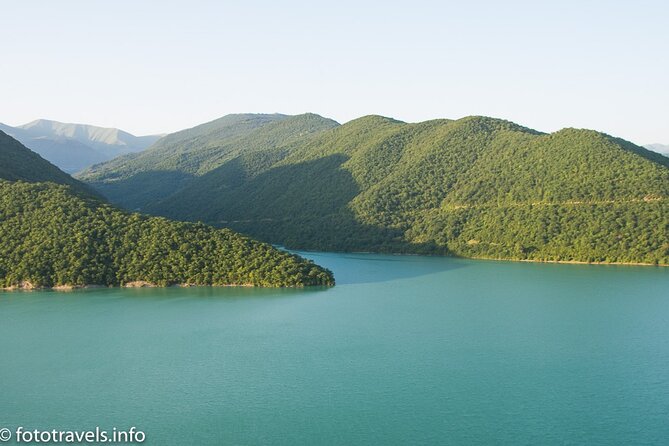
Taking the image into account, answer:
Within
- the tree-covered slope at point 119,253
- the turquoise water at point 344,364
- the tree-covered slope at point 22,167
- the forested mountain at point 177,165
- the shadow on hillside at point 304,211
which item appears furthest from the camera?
the forested mountain at point 177,165

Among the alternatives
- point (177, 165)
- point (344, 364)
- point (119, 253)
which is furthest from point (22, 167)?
point (177, 165)

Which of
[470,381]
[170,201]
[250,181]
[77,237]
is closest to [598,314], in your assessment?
[470,381]

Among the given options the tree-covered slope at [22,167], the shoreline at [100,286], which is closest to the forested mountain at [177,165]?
the tree-covered slope at [22,167]

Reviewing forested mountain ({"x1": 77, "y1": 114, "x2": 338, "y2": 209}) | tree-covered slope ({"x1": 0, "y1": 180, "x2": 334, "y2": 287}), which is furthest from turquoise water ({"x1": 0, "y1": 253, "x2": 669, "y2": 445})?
forested mountain ({"x1": 77, "y1": 114, "x2": 338, "y2": 209})

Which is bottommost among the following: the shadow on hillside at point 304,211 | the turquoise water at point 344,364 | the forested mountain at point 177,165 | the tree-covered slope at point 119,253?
the turquoise water at point 344,364

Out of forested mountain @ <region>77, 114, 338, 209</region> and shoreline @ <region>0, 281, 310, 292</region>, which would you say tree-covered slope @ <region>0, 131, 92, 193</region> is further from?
forested mountain @ <region>77, 114, 338, 209</region>

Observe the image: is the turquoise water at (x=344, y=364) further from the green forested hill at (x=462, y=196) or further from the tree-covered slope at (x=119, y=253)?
the green forested hill at (x=462, y=196)

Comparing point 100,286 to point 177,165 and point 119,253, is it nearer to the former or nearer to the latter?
point 119,253
